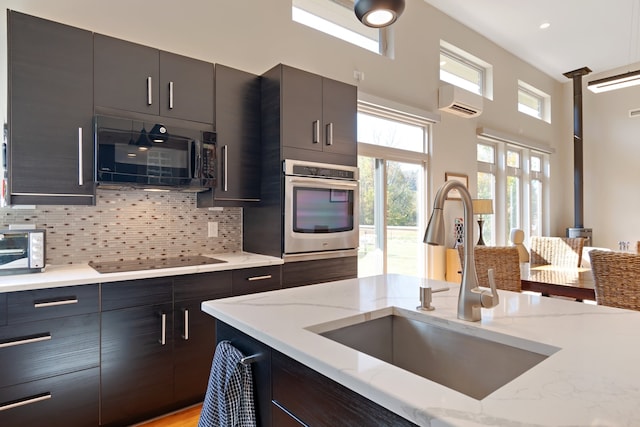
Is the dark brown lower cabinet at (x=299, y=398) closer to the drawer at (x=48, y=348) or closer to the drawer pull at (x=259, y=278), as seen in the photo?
the drawer at (x=48, y=348)

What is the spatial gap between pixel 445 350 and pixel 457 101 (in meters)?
4.34

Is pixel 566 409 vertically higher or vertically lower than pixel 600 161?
lower

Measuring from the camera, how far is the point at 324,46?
147 inches

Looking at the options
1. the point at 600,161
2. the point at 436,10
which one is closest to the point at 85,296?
the point at 436,10

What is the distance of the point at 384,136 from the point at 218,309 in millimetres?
3409

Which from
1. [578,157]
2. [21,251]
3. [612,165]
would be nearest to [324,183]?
[21,251]

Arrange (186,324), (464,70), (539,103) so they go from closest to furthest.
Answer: (186,324)
(464,70)
(539,103)

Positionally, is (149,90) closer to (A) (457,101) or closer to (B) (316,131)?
(B) (316,131)

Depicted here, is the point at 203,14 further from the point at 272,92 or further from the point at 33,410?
the point at 33,410

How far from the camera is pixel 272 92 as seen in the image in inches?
115

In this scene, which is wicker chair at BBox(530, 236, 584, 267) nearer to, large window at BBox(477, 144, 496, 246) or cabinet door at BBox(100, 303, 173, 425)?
large window at BBox(477, 144, 496, 246)

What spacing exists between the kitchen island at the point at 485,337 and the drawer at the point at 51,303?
3.23ft

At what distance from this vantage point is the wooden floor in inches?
85.1

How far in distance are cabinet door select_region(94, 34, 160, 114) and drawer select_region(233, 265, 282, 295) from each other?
1.21 m
